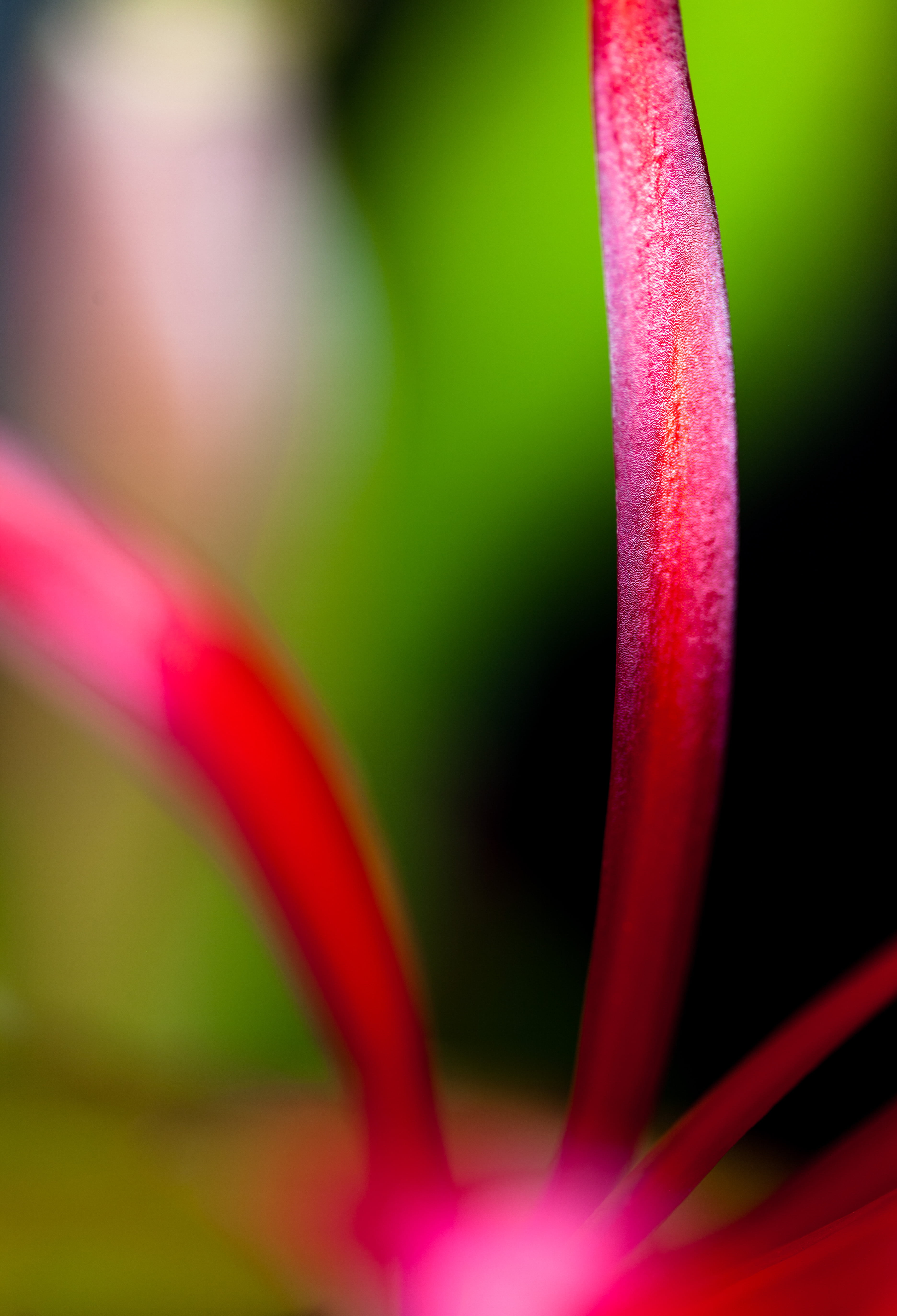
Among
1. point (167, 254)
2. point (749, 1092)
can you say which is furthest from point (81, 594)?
point (167, 254)

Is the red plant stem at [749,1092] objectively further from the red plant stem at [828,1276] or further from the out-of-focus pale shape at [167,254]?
the out-of-focus pale shape at [167,254]

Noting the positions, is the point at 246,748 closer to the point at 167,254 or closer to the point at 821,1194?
the point at 821,1194

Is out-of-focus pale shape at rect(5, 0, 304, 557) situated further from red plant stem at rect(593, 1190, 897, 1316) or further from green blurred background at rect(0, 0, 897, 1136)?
red plant stem at rect(593, 1190, 897, 1316)

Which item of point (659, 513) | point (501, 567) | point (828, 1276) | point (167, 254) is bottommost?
point (828, 1276)

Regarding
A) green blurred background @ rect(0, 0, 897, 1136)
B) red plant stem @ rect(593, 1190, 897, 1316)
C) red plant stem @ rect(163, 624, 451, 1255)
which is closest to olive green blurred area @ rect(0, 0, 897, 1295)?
green blurred background @ rect(0, 0, 897, 1136)

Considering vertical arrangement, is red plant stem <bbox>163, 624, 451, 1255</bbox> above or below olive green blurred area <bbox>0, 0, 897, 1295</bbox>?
below
